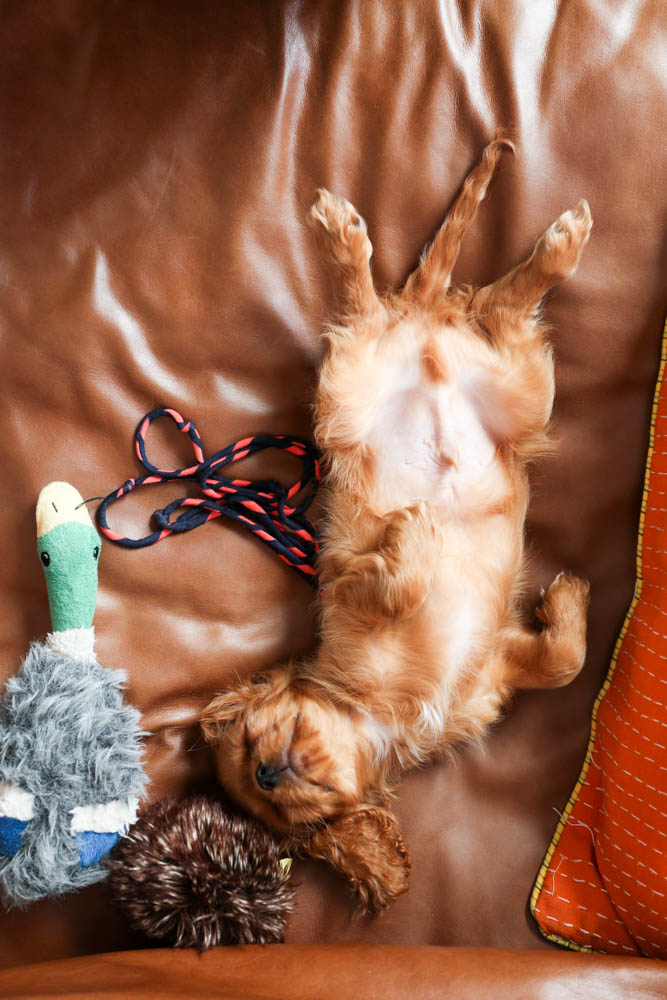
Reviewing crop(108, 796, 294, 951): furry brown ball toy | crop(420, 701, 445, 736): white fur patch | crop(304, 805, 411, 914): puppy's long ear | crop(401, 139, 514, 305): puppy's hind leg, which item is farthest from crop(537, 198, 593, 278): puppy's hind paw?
crop(108, 796, 294, 951): furry brown ball toy

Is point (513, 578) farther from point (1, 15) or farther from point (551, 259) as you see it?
point (1, 15)

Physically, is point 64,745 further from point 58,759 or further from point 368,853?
point 368,853

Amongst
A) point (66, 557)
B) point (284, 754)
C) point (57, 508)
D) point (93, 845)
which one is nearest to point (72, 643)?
point (66, 557)

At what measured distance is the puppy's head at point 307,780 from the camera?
1650 mm

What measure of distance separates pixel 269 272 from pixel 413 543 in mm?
684

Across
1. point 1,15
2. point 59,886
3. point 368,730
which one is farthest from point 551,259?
point 59,886

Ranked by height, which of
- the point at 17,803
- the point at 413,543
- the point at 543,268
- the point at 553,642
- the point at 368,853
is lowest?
the point at 368,853

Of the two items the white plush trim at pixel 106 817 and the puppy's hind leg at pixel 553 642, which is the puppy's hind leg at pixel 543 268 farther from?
the white plush trim at pixel 106 817

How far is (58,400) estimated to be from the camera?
1.75 m

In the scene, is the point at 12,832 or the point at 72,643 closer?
the point at 12,832

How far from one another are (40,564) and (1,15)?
1.18 metres

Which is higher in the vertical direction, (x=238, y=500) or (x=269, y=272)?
(x=269, y=272)

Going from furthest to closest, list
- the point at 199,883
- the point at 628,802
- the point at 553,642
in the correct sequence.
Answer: the point at 553,642 → the point at 628,802 → the point at 199,883

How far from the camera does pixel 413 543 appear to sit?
1672 mm
